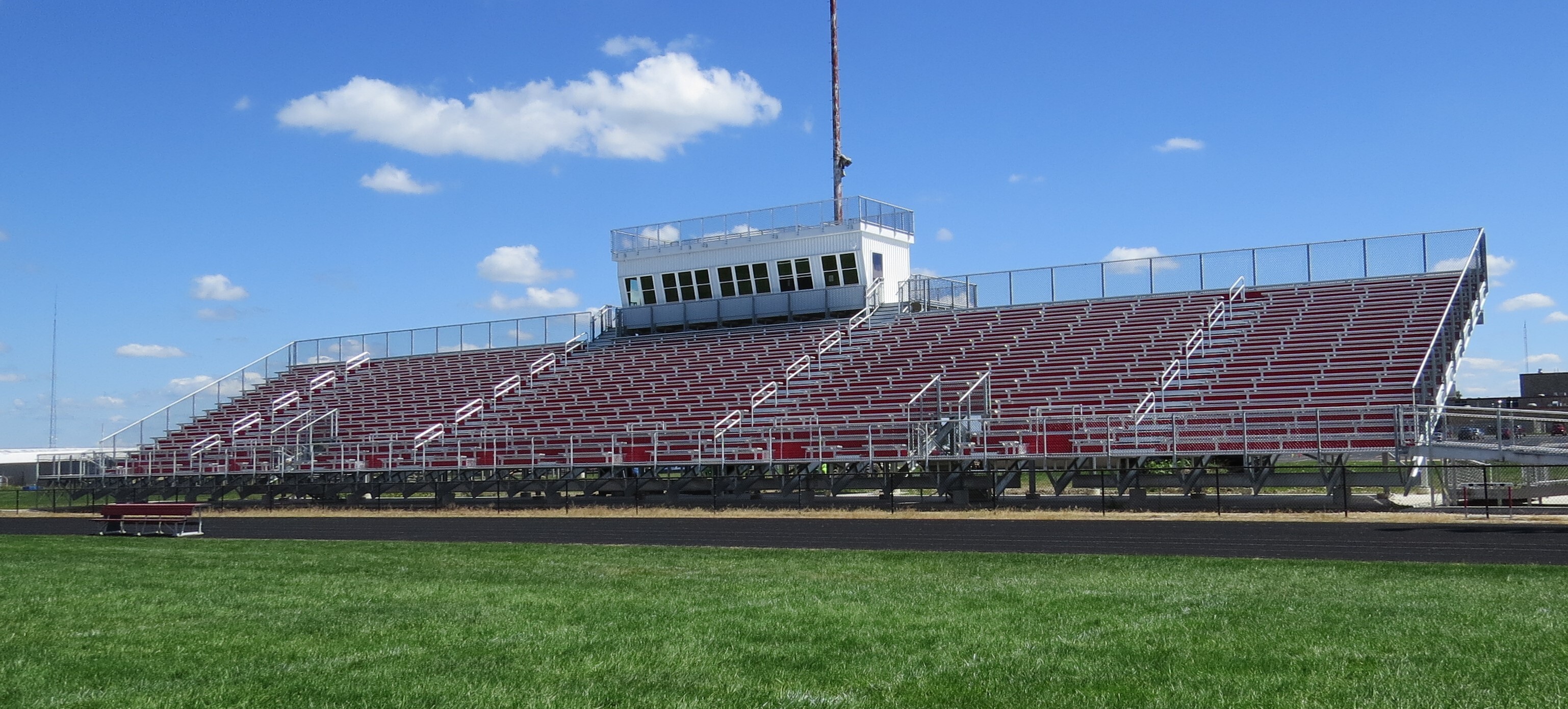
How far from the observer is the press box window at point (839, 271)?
155 ft

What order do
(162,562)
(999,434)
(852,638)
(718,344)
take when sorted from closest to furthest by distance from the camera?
1. (852,638)
2. (162,562)
3. (999,434)
4. (718,344)

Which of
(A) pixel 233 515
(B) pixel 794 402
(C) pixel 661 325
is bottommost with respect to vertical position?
(A) pixel 233 515

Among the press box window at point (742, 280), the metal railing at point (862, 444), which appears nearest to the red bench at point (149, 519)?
the metal railing at point (862, 444)

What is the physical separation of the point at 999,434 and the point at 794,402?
777 cm

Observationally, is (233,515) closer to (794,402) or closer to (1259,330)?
(794,402)

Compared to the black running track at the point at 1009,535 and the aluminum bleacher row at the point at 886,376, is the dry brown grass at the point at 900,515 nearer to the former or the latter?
the black running track at the point at 1009,535

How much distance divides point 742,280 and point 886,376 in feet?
41.7

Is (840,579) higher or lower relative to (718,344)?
lower

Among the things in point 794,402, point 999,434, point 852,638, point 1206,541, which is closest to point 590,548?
point 1206,541

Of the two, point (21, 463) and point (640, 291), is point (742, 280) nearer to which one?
point (640, 291)

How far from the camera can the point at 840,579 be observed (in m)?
14.3

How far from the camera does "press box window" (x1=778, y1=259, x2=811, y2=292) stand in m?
48.2

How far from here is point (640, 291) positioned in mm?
52406

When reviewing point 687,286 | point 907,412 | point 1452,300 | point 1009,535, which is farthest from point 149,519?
point 1452,300
